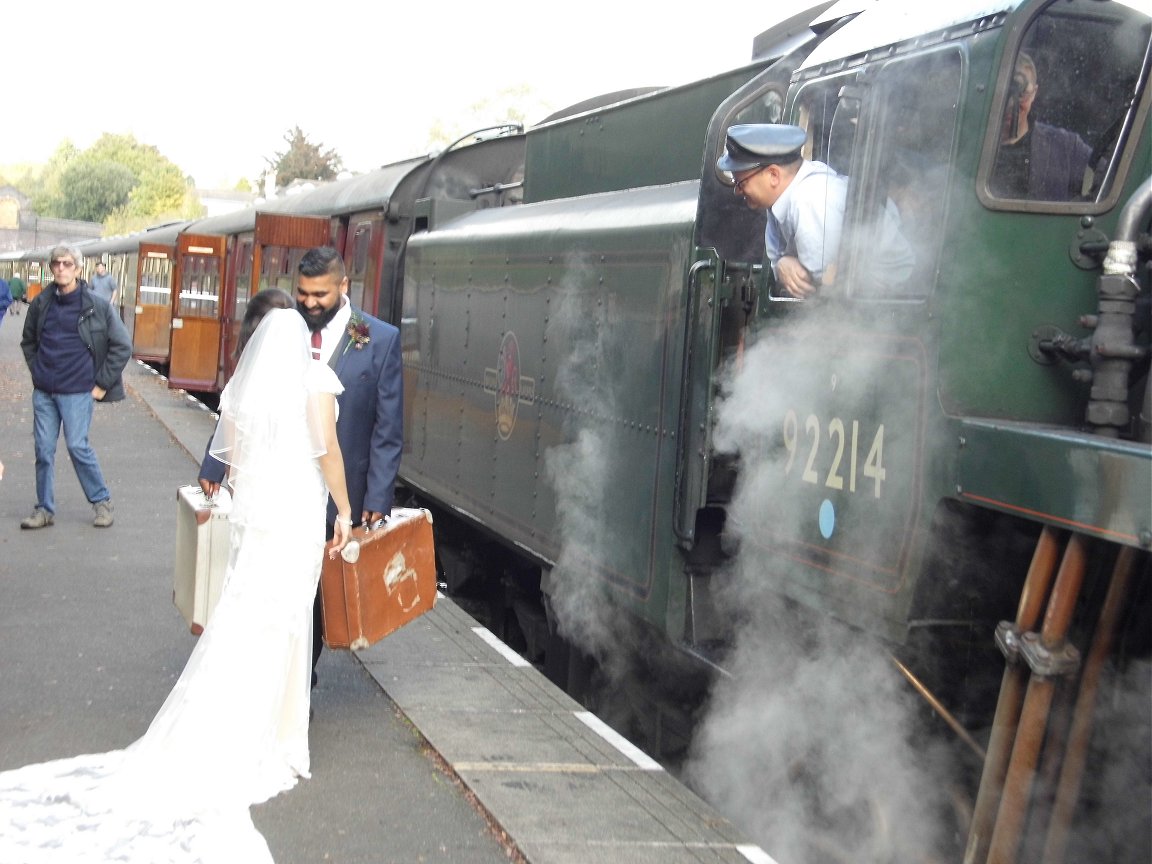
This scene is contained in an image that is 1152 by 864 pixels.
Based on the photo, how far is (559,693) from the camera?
6.14 m

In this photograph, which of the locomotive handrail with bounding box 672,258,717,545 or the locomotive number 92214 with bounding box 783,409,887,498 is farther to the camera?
the locomotive handrail with bounding box 672,258,717,545

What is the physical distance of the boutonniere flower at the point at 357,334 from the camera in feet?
17.6

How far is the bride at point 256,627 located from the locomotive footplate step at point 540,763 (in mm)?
657

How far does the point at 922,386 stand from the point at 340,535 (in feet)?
7.49

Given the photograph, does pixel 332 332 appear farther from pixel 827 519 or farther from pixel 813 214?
pixel 827 519

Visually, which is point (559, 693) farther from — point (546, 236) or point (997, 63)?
point (997, 63)

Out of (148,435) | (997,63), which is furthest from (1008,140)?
(148,435)

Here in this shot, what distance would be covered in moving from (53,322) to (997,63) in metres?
7.28

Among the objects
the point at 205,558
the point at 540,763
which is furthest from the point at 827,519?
the point at 205,558

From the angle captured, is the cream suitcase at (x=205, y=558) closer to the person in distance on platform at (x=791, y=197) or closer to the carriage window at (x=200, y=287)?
the person in distance on platform at (x=791, y=197)

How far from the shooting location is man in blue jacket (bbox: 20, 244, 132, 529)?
9477mm

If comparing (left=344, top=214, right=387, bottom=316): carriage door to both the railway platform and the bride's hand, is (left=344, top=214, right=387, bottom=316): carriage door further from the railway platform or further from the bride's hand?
the bride's hand

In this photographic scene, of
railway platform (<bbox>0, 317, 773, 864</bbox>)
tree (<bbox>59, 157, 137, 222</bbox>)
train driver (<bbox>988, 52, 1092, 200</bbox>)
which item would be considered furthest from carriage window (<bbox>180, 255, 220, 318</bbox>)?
tree (<bbox>59, 157, 137, 222</bbox>)

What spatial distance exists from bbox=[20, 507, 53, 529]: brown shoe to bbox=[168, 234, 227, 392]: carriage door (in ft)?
35.3
